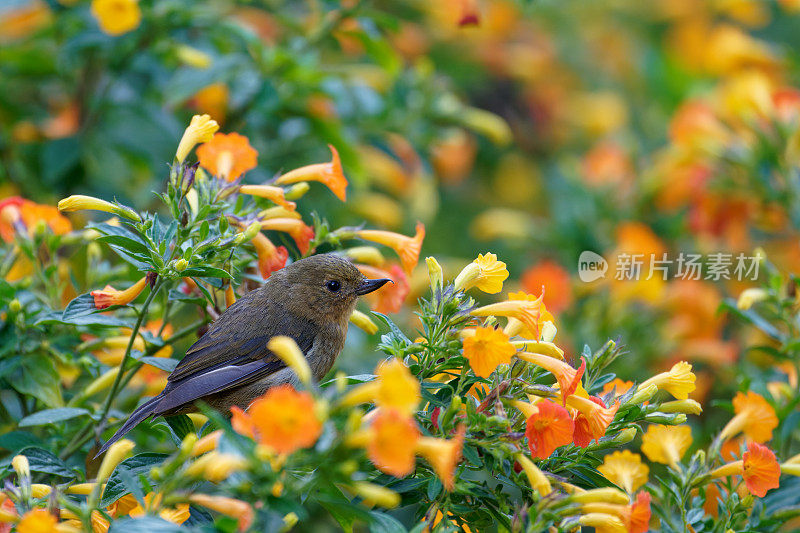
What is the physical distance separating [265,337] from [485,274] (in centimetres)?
87

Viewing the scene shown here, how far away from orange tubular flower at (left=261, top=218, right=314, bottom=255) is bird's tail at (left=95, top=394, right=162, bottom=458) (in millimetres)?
646

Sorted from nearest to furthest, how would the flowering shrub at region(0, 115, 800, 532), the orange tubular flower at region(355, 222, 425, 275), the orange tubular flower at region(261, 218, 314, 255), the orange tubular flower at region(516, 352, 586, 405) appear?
the flowering shrub at region(0, 115, 800, 532) < the orange tubular flower at region(516, 352, 586, 405) < the orange tubular flower at region(261, 218, 314, 255) < the orange tubular flower at region(355, 222, 425, 275)

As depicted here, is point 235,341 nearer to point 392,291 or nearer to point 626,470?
point 392,291

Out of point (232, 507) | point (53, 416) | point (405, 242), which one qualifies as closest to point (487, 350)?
point (232, 507)

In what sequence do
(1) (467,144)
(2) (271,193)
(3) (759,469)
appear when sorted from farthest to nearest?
(1) (467,144)
(2) (271,193)
(3) (759,469)

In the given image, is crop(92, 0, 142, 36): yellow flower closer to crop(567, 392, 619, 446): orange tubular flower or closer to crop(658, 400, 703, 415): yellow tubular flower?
crop(567, 392, 619, 446): orange tubular flower

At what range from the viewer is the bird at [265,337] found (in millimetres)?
2480

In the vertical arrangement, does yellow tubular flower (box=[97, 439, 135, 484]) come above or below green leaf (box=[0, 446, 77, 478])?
above

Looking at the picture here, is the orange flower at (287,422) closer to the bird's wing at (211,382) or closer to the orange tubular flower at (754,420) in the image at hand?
the bird's wing at (211,382)

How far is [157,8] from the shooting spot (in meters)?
3.71

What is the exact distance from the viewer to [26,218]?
2.77 meters

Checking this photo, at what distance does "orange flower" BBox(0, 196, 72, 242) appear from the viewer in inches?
108

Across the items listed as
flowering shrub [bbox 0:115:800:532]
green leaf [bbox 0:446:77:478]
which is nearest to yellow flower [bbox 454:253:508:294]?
flowering shrub [bbox 0:115:800:532]

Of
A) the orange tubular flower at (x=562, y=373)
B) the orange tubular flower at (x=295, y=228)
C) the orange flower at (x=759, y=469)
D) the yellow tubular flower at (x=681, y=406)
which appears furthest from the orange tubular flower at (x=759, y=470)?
the orange tubular flower at (x=295, y=228)
